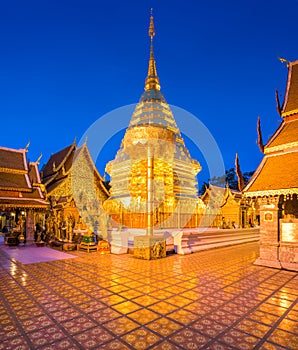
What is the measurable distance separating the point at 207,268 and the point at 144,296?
335 centimetres

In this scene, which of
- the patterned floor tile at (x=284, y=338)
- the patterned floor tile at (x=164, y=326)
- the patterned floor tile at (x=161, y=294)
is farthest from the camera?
the patterned floor tile at (x=161, y=294)

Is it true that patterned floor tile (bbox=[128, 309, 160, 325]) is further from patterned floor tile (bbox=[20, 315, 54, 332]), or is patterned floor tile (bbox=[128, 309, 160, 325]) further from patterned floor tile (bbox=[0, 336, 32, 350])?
patterned floor tile (bbox=[0, 336, 32, 350])

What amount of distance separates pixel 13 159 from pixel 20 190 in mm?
2645

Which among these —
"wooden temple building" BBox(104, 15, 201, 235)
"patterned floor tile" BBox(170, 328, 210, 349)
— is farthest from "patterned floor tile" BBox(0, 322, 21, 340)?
"wooden temple building" BBox(104, 15, 201, 235)

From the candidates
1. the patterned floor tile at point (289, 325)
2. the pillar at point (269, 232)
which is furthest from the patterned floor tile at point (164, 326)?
the pillar at point (269, 232)

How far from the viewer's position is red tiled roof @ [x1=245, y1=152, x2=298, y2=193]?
7318mm

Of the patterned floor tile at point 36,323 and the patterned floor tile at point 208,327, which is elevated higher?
the patterned floor tile at point 208,327

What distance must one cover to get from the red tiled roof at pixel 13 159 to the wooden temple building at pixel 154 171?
616cm

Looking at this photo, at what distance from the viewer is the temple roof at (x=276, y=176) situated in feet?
23.7

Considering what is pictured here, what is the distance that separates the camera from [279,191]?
7227 millimetres

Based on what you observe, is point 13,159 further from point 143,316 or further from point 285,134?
point 285,134

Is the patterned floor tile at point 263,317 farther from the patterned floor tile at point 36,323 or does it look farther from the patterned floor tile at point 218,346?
the patterned floor tile at point 36,323

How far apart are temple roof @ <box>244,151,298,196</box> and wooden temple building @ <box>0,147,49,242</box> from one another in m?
11.6

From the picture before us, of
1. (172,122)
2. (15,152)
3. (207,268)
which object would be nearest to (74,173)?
(15,152)
